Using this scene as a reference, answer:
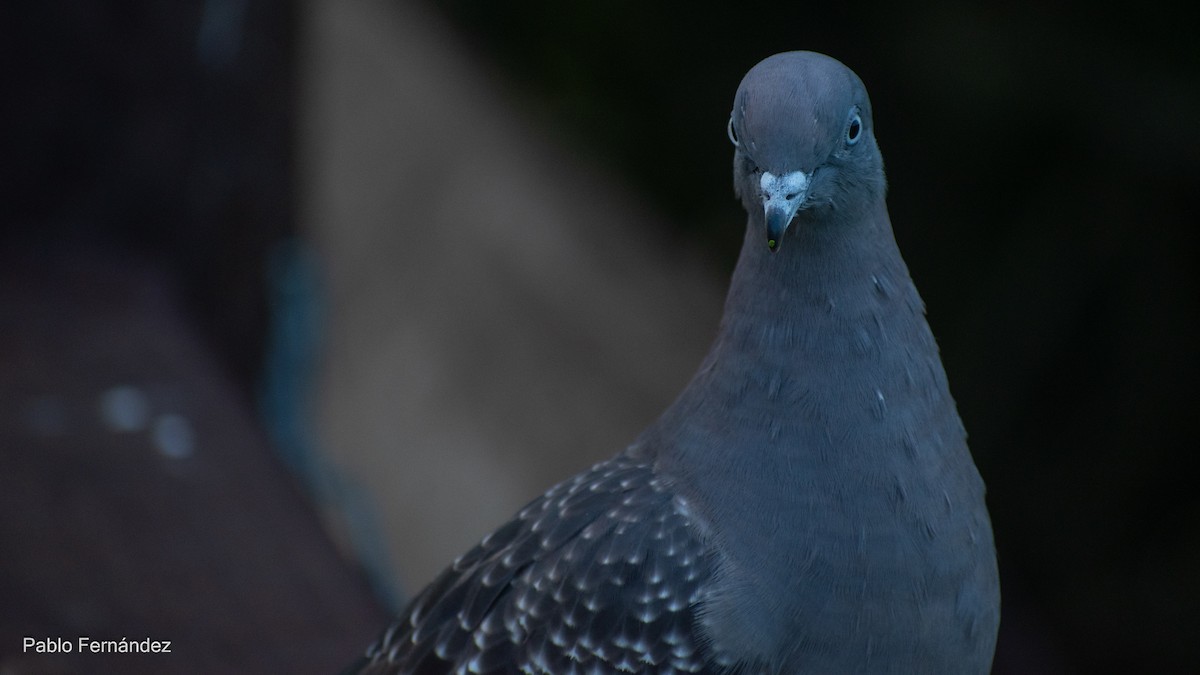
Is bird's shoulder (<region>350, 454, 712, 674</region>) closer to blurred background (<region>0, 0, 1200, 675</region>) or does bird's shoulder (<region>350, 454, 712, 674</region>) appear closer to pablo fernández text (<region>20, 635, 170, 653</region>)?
blurred background (<region>0, 0, 1200, 675</region>)

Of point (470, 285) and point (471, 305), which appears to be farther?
point (470, 285)

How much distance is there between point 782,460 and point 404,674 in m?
0.84

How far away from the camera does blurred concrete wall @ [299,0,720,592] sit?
275 inches

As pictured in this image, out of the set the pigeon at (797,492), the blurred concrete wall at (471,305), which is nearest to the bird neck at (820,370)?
the pigeon at (797,492)

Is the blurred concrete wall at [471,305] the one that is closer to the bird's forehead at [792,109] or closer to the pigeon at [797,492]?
the pigeon at [797,492]

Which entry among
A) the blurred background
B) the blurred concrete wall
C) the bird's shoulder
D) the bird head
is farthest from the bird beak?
the blurred concrete wall

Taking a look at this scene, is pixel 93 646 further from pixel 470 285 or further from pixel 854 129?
pixel 470 285

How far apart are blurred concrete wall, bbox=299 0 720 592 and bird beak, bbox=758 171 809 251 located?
4618 mm

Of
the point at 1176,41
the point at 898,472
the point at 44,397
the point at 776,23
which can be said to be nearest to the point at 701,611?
the point at 898,472

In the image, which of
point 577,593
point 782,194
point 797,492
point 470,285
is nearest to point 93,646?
point 577,593

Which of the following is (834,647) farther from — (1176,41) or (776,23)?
(776,23)

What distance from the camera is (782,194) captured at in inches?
78.6

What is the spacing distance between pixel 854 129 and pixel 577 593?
0.94 m

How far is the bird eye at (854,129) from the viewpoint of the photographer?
2105 mm
